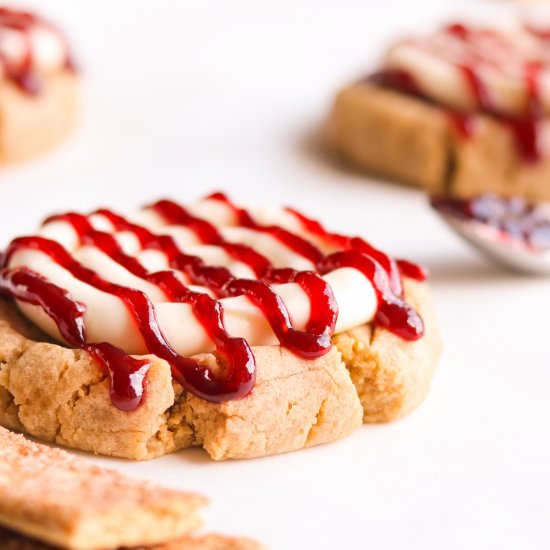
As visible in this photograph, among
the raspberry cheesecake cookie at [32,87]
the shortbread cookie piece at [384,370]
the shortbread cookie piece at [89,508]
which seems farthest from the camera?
the raspberry cheesecake cookie at [32,87]

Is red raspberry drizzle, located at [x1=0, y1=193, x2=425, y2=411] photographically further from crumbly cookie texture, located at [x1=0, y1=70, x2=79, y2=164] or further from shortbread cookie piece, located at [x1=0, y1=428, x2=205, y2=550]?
crumbly cookie texture, located at [x1=0, y1=70, x2=79, y2=164]

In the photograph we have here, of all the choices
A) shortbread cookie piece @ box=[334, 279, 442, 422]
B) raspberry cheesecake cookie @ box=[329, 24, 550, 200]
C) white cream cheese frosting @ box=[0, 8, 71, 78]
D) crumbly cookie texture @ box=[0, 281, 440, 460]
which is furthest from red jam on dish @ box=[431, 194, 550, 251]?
white cream cheese frosting @ box=[0, 8, 71, 78]

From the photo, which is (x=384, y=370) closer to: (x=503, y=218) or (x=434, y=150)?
(x=503, y=218)

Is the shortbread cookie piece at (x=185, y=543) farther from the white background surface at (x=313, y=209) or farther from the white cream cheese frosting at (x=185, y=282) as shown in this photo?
the white cream cheese frosting at (x=185, y=282)

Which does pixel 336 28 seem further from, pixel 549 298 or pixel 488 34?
pixel 549 298

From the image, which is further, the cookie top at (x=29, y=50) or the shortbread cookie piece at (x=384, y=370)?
the cookie top at (x=29, y=50)

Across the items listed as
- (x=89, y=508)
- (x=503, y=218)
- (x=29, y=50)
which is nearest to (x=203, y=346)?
(x=89, y=508)

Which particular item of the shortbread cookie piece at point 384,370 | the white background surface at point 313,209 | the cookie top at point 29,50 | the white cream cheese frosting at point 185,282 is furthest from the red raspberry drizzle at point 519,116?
the shortbread cookie piece at point 384,370
